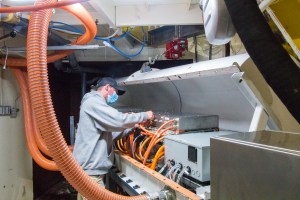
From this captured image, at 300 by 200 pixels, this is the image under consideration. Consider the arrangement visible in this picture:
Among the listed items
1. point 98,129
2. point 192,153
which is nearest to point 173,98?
point 98,129

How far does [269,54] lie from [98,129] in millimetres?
1580

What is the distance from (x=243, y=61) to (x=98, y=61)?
112 inches

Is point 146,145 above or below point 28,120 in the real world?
below

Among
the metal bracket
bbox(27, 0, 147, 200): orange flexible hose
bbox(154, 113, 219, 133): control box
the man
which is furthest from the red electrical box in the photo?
the metal bracket

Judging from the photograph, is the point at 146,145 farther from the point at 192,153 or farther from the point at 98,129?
the point at 192,153

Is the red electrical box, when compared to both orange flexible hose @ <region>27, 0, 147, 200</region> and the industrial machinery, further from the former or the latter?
orange flexible hose @ <region>27, 0, 147, 200</region>

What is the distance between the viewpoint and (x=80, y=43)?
2.25 m

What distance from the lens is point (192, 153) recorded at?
136cm

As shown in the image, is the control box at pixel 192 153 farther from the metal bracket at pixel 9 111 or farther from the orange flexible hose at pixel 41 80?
the metal bracket at pixel 9 111

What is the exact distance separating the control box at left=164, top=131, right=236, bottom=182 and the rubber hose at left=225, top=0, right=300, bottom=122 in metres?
0.55

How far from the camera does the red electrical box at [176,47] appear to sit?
2.81m

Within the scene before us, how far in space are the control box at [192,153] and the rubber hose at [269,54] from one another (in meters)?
0.55

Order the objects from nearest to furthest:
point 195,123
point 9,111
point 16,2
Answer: point 16,2
point 195,123
point 9,111

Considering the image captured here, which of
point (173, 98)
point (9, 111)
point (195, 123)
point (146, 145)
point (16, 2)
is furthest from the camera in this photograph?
point (9, 111)
